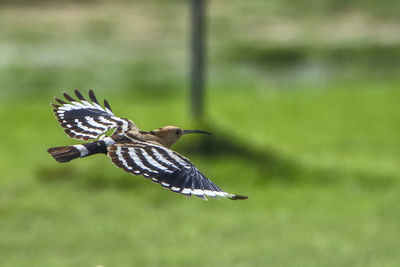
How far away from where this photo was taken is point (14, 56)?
23.9 metres

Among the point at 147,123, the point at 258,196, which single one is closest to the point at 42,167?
the point at 147,123

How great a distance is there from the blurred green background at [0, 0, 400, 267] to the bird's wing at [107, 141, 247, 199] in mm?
7401

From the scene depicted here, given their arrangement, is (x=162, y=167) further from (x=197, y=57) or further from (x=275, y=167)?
(x=197, y=57)

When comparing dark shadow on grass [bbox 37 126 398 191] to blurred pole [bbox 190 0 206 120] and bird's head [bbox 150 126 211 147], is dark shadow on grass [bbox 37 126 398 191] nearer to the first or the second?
blurred pole [bbox 190 0 206 120]

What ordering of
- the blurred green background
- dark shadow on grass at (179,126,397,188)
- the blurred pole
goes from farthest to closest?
the blurred pole, dark shadow on grass at (179,126,397,188), the blurred green background

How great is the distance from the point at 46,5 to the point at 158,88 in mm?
5851

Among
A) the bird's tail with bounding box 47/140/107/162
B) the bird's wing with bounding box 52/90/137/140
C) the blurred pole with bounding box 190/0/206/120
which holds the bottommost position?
the blurred pole with bounding box 190/0/206/120

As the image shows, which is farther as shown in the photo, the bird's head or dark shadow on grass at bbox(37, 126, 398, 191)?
dark shadow on grass at bbox(37, 126, 398, 191)

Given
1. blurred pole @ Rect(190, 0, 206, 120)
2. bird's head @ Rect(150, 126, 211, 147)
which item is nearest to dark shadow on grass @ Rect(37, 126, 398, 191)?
blurred pole @ Rect(190, 0, 206, 120)

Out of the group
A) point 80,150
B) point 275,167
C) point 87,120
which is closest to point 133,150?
point 80,150

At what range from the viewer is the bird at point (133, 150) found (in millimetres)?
5969

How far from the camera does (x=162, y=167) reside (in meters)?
6.11

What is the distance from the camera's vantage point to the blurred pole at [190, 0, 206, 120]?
1831 cm

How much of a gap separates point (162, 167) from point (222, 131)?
12.0 m
